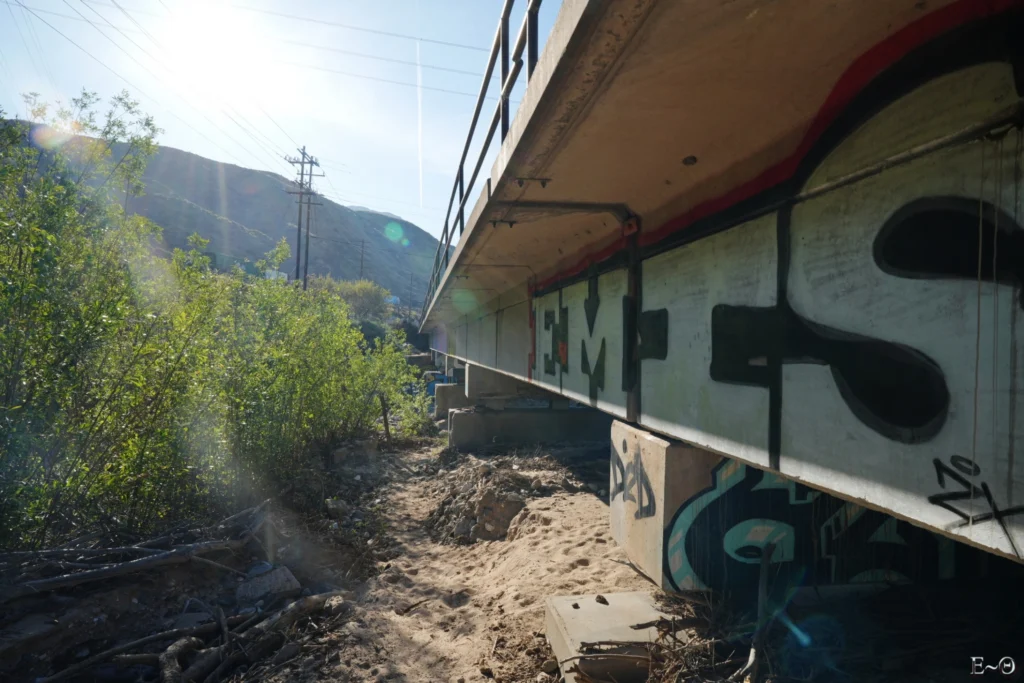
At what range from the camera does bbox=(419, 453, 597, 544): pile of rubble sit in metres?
7.79

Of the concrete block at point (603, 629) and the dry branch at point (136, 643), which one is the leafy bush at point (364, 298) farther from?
the concrete block at point (603, 629)

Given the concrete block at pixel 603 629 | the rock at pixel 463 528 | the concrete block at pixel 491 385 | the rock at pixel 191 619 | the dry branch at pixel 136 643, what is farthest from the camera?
the concrete block at pixel 491 385

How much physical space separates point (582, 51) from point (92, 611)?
588cm

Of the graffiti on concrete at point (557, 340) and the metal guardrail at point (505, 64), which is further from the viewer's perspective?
the graffiti on concrete at point (557, 340)

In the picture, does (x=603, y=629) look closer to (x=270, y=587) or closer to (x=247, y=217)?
(x=270, y=587)

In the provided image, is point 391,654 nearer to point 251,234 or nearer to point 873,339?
point 873,339

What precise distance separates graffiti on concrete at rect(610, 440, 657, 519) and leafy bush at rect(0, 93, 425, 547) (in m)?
4.74

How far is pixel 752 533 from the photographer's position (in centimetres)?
400

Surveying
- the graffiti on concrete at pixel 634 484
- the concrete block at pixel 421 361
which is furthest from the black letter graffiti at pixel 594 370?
the concrete block at pixel 421 361

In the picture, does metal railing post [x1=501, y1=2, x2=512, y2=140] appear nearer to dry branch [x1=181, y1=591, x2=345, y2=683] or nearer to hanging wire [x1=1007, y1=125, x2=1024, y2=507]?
hanging wire [x1=1007, y1=125, x2=1024, y2=507]

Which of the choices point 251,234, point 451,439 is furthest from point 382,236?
point 451,439

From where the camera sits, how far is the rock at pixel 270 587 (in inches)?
229

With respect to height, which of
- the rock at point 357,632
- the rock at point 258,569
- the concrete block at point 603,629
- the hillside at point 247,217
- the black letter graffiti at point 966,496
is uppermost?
the hillside at point 247,217

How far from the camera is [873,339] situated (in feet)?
7.75
